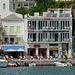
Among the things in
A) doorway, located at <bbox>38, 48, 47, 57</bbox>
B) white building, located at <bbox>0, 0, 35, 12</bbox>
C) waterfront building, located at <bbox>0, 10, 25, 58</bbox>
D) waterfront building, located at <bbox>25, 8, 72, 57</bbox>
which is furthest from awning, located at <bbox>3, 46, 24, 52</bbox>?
white building, located at <bbox>0, 0, 35, 12</bbox>

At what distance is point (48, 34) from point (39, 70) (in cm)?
1901

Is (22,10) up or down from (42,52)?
up

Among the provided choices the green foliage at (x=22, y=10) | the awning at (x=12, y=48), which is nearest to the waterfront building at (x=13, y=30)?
the awning at (x=12, y=48)

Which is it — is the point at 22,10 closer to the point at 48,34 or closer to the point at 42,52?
the point at 48,34

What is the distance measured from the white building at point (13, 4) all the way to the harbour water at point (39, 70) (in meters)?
35.9

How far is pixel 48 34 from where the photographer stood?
10525 centimetres

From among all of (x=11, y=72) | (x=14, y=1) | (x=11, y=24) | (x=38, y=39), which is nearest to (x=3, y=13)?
(x=11, y=24)

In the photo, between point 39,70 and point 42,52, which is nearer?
point 39,70

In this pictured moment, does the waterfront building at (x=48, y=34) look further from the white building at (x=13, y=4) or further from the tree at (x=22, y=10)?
the white building at (x=13, y=4)

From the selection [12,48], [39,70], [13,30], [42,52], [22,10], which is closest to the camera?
[39,70]

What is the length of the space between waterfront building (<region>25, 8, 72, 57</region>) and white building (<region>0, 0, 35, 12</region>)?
19332 mm

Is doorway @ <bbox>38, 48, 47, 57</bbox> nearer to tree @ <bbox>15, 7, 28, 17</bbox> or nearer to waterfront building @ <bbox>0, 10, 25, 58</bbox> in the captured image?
waterfront building @ <bbox>0, 10, 25, 58</bbox>

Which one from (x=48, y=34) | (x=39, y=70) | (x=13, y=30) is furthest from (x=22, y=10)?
(x=39, y=70)

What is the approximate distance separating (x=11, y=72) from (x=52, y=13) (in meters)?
27.4
